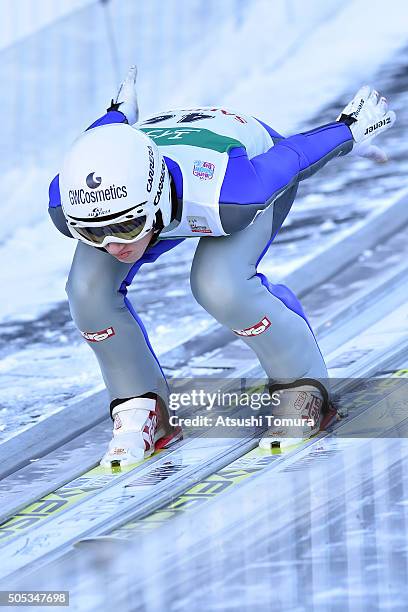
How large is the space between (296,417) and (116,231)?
817mm

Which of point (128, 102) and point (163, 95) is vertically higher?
point (163, 95)

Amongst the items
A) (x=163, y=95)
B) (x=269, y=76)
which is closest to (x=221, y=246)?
(x=163, y=95)

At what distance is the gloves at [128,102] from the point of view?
3.96 meters

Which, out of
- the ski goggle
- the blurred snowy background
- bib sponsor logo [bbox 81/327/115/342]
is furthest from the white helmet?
the blurred snowy background

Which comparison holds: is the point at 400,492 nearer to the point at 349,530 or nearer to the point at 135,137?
the point at 349,530

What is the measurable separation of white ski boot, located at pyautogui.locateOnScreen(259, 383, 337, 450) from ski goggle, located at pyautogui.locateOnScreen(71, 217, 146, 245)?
0.71m

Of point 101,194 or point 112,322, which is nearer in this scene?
point 101,194

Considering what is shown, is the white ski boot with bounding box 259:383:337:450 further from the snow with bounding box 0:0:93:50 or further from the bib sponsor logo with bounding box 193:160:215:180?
the snow with bounding box 0:0:93:50

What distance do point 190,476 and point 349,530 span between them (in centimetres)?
60

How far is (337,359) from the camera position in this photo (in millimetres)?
4434

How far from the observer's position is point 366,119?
3.92 m

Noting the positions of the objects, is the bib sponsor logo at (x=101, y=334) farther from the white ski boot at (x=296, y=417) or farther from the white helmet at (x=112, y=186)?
the white ski boot at (x=296, y=417)

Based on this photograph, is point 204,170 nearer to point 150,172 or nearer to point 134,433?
point 150,172

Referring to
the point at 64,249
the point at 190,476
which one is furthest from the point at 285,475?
the point at 64,249
